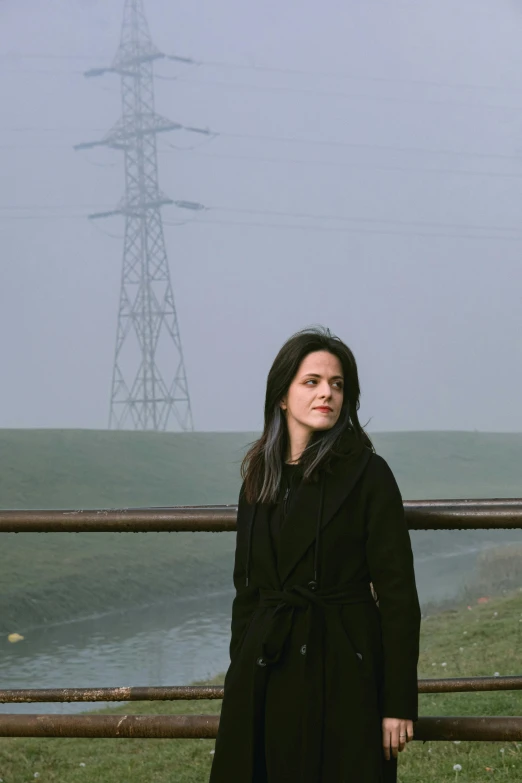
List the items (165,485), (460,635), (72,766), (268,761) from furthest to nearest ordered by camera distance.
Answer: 1. (165,485)
2. (460,635)
3. (72,766)
4. (268,761)

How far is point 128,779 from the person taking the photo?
157 inches

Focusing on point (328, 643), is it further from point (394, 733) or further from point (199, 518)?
point (199, 518)

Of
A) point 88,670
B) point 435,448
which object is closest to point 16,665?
point 88,670

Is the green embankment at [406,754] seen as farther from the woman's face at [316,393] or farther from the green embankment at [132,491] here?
the green embankment at [132,491]

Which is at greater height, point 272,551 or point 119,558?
point 272,551

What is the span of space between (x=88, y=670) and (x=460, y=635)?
13.4 metres

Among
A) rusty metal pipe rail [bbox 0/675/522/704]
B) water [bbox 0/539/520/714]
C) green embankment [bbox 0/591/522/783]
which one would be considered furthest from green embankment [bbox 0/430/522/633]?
rusty metal pipe rail [bbox 0/675/522/704]

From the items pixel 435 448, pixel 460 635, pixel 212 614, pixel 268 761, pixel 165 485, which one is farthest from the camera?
pixel 435 448

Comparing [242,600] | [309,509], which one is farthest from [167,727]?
[309,509]

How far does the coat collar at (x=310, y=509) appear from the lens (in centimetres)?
211

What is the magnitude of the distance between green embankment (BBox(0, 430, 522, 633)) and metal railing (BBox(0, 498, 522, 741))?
39.2 ft

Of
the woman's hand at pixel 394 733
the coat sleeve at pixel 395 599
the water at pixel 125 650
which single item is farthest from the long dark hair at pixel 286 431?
the water at pixel 125 650

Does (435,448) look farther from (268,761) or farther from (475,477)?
(268,761)

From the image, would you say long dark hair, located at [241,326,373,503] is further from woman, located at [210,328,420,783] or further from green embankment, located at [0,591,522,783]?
green embankment, located at [0,591,522,783]
